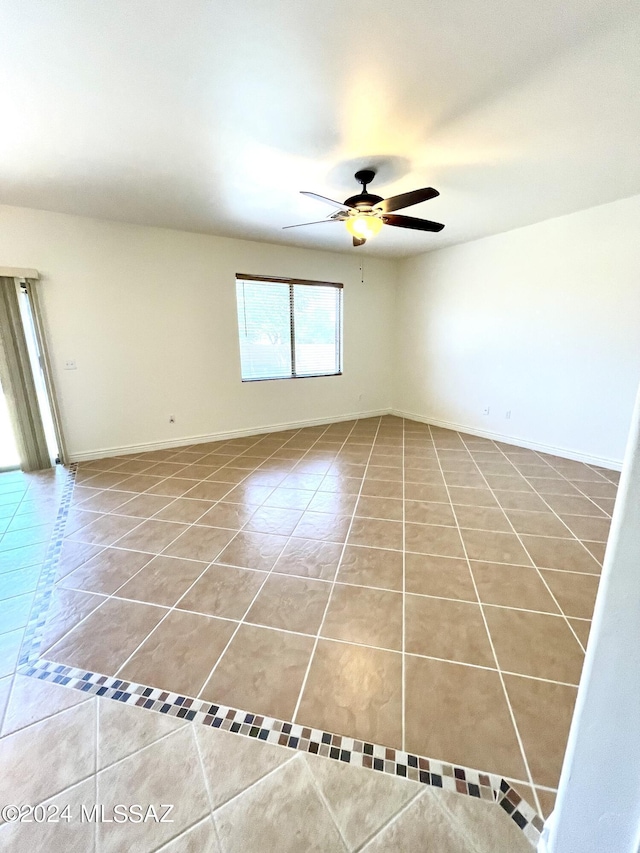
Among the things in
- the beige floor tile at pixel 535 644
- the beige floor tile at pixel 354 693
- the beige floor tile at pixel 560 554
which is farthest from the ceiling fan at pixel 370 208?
the beige floor tile at pixel 354 693

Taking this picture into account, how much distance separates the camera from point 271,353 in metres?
4.96

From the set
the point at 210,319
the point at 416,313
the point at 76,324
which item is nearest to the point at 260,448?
the point at 210,319

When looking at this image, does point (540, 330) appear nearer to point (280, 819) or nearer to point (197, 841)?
point (280, 819)

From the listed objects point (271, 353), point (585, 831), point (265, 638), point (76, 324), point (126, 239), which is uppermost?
point (126, 239)

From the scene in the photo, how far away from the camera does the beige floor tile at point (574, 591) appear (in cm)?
181

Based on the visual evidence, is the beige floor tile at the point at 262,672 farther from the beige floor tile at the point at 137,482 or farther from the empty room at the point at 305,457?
the beige floor tile at the point at 137,482

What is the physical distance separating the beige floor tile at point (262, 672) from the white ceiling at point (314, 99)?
101 inches

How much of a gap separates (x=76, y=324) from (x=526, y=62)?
413 centimetres

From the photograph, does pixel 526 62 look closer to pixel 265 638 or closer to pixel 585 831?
pixel 585 831

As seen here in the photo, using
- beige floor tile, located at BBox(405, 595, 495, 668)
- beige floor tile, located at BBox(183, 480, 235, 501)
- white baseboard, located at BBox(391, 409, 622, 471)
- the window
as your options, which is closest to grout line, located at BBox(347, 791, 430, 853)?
beige floor tile, located at BBox(405, 595, 495, 668)

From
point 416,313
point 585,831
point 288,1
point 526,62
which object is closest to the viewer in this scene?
point 585,831

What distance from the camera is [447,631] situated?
1681mm

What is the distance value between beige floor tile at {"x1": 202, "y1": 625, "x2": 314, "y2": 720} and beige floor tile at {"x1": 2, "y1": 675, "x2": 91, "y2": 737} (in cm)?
53

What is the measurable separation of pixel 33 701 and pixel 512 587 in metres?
2.26
